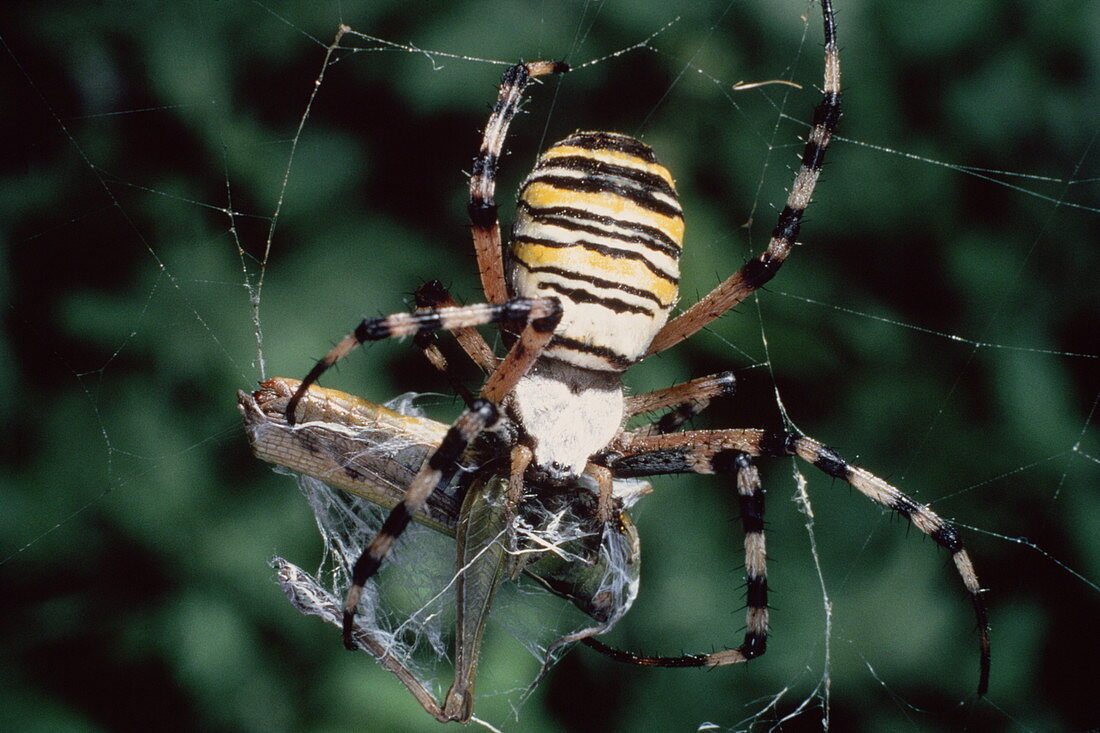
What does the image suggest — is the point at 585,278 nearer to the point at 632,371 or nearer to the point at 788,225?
the point at 788,225

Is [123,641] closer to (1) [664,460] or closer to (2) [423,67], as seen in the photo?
(1) [664,460]

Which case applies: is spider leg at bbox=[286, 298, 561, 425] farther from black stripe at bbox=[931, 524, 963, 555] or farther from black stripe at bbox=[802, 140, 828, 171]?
black stripe at bbox=[931, 524, 963, 555]

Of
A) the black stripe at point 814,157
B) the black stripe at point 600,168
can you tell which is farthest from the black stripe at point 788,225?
the black stripe at point 600,168

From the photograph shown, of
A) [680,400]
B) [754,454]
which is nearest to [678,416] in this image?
[680,400]

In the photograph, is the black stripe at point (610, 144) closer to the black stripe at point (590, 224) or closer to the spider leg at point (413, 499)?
the black stripe at point (590, 224)

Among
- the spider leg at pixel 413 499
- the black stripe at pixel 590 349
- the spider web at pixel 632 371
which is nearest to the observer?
the spider leg at pixel 413 499
